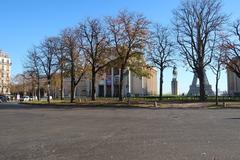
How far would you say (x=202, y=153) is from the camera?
11469 millimetres

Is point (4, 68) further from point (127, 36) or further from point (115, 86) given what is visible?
point (127, 36)

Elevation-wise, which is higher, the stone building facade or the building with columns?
the stone building facade

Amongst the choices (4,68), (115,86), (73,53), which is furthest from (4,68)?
(73,53)

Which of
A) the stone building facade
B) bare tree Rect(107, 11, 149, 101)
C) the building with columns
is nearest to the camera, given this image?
bare tree Rect(107, 11, 149, 101)

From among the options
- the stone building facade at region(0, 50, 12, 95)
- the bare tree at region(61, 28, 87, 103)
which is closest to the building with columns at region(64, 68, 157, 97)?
the stone building facade at region(0, 50, 12, 95)

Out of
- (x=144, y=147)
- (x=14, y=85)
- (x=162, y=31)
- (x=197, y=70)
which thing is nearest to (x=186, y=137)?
(x=144, y=147)

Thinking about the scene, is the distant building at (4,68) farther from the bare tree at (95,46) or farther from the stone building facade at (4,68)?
the bare tree at (95,46)

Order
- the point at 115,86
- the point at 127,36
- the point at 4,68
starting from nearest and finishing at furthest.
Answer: the point at 127,36 → the point at 115,86 → the point at 4,68

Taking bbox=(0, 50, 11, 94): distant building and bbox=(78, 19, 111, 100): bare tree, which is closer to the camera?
bbox=(78, 19, 111, 100): bare tree

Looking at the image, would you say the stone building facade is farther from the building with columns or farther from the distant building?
the building with columns

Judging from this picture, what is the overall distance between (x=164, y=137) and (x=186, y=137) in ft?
2.86

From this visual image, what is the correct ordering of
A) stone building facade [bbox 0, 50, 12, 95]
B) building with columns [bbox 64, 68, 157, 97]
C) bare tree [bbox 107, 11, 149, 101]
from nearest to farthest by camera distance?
bare tree [bbox 107, 11, 149, 101], building with columns [bbox 64, 68, 157, 97], stone building facade [bbox 0, 50, 12, 95]

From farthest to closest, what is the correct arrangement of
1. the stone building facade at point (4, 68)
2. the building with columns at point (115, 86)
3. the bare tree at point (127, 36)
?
the stone building facade at point (4, 68) < the building with columns at point (115, 86) < the bare tree at point (127, 36)

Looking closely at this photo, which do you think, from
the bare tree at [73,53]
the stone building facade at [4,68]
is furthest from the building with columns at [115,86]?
the bare tree at [73,53]
